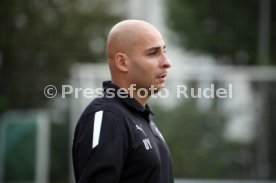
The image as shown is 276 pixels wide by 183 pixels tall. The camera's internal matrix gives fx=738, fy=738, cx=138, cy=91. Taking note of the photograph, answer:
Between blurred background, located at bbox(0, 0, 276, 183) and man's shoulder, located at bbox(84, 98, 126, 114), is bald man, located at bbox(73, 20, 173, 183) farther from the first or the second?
blurred background, located at bbox(0, 0, 276, 183)

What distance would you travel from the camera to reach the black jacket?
9.77 ft

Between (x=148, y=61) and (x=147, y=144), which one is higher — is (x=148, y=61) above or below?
above

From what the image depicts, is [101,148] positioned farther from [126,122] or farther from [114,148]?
[126,122]

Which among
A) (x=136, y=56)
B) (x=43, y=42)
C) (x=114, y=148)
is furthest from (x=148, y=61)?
(x=43, y=42)

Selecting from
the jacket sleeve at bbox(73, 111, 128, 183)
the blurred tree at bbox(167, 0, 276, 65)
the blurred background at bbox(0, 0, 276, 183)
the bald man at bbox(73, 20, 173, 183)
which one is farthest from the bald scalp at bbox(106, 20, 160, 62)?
the blurred tree at bbox(167, 0, 276, 65)

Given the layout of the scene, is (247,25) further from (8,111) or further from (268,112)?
(8,111)

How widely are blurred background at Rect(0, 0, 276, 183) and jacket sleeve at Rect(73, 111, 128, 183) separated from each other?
675cm

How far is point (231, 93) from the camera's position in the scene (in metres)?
9.94

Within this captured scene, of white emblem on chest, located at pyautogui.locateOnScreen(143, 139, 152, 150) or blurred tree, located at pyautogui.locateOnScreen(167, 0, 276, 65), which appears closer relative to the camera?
white emblem on chest, located at pyautogui.locateOnScreen(143, 139, 152, 150)

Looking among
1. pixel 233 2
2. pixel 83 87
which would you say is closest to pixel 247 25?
pixel 233 2

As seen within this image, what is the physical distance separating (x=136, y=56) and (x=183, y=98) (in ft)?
22.4

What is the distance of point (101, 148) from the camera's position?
299 centimetres

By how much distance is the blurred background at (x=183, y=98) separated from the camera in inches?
393

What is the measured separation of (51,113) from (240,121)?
321 centimetres
